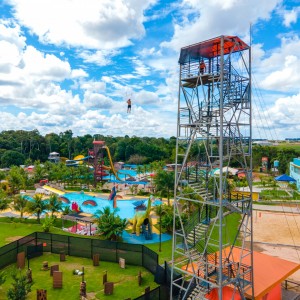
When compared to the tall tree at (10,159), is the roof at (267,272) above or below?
below

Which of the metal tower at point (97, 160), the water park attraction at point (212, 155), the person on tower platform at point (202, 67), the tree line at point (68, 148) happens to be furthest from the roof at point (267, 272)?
the tree line at point (68, 148)

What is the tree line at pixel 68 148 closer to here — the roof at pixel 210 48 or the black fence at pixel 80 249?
the black fence at pixel 80 249

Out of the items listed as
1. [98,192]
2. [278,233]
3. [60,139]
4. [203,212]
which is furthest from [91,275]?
[60,139]

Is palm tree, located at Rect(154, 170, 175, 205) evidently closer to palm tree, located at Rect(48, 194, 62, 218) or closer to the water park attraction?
palm tree, located at Rect(48, 194, 62, 218)

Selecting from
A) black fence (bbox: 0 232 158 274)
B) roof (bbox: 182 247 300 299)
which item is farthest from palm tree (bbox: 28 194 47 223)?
roof (bbox: 182 247 300 299)

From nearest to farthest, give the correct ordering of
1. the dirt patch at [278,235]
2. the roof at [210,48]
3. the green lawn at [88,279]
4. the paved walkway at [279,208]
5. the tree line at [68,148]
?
the roof at [210,48] → the green lawn at [88,279] → the dirt patch at [278,235] → the paved walkway at [279,208] → the tree line at [68,148]

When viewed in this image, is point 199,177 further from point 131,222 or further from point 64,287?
point 131,222
